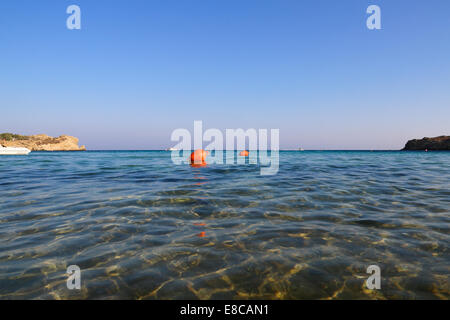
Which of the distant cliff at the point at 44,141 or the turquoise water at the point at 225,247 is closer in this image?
the turquoise water at the point at 225,247

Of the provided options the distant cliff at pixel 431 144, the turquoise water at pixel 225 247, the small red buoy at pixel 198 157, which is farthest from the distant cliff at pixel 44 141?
the distant cliff at pixel 431 144

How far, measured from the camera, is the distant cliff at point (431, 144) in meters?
92.2

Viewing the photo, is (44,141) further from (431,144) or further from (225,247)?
(431,144)

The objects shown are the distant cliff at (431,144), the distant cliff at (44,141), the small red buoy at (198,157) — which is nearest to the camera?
the small red buoy at (198,157)

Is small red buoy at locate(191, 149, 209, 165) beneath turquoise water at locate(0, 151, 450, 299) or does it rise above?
above

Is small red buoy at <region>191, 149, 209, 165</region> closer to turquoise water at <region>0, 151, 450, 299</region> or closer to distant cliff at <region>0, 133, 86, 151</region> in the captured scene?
turquoise water at <region>0, 151, 450, 299</region>

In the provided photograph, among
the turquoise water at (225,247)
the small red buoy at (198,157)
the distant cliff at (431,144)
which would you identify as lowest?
the turquoise water at (225,247)

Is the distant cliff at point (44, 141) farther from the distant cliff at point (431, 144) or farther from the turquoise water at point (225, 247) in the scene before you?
the distant cliff at point (431, 144)

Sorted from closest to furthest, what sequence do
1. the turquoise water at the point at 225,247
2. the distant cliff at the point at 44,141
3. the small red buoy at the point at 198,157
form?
the turquoise water at the point at 225,247
the small red buoy at the point at 198,157
the distant cliff at the point at 44,141

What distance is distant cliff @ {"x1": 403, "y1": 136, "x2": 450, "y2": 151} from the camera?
92250mm

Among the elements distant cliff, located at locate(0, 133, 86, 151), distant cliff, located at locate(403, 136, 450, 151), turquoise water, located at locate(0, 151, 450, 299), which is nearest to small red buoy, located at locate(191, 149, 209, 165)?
turquoise water, located at locate(0, 151, 450, 299)
